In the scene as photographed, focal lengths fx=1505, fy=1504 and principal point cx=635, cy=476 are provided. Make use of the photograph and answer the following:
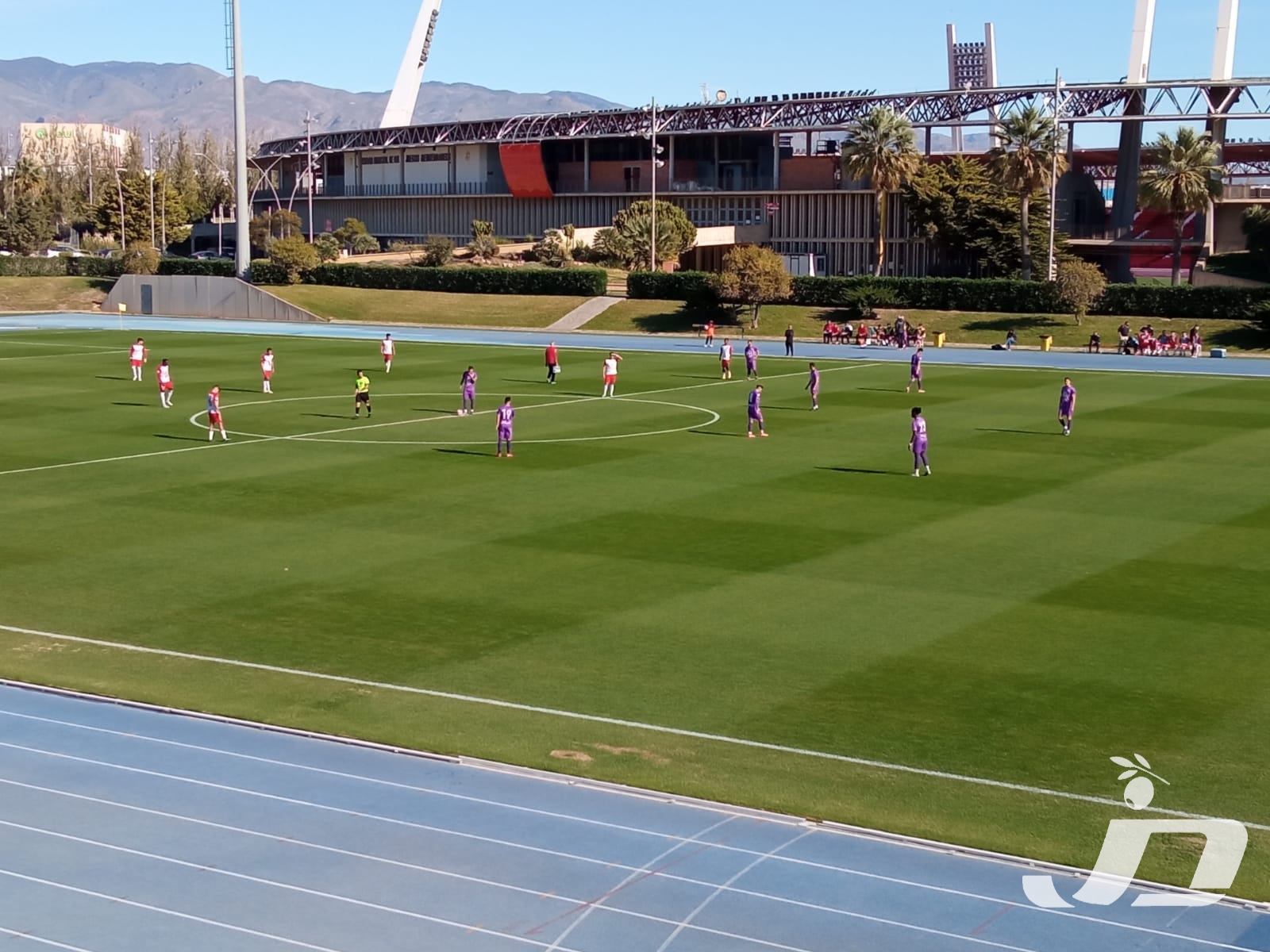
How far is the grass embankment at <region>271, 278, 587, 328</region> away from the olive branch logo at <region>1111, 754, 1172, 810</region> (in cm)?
7918

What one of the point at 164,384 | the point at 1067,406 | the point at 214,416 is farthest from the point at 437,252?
the point at 1067,406

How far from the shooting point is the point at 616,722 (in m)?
18.2

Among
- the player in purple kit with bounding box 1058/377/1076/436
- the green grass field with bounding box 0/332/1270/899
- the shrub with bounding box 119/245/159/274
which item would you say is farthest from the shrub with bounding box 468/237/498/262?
the player in purple kit with bounding box 1058/377/1076/436

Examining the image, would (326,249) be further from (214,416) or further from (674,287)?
(214,416)

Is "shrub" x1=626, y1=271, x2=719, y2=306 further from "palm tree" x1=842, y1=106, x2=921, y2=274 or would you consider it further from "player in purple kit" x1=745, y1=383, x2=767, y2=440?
"player in purple kit" x1=745, y1=383, x2=767, y2=440

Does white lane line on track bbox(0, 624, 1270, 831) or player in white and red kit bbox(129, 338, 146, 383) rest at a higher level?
player in white and red kit bbox(129, 338, 146, 383)

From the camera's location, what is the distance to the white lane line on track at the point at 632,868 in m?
12.3

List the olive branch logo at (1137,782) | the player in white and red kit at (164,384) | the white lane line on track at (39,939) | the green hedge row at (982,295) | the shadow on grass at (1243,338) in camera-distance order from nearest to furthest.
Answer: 1. the white lane line on track at (39,939)
2. the olive branch logo at (1137,782)
3. the player in white and red kit at (164,384)
4. the shadow on grass at (1243,338)
5. the green hedge row at (982,295)

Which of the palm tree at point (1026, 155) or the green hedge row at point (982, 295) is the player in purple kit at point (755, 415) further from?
the palm tree at point (1026, 155)

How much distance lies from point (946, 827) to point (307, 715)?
790 cm

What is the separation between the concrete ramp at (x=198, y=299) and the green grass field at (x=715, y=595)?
5704 cm

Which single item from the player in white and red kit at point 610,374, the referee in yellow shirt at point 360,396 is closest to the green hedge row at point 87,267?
the player in white and red kit at point 610,374

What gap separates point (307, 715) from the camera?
1834 centimetres

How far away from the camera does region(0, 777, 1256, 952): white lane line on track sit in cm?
1231
